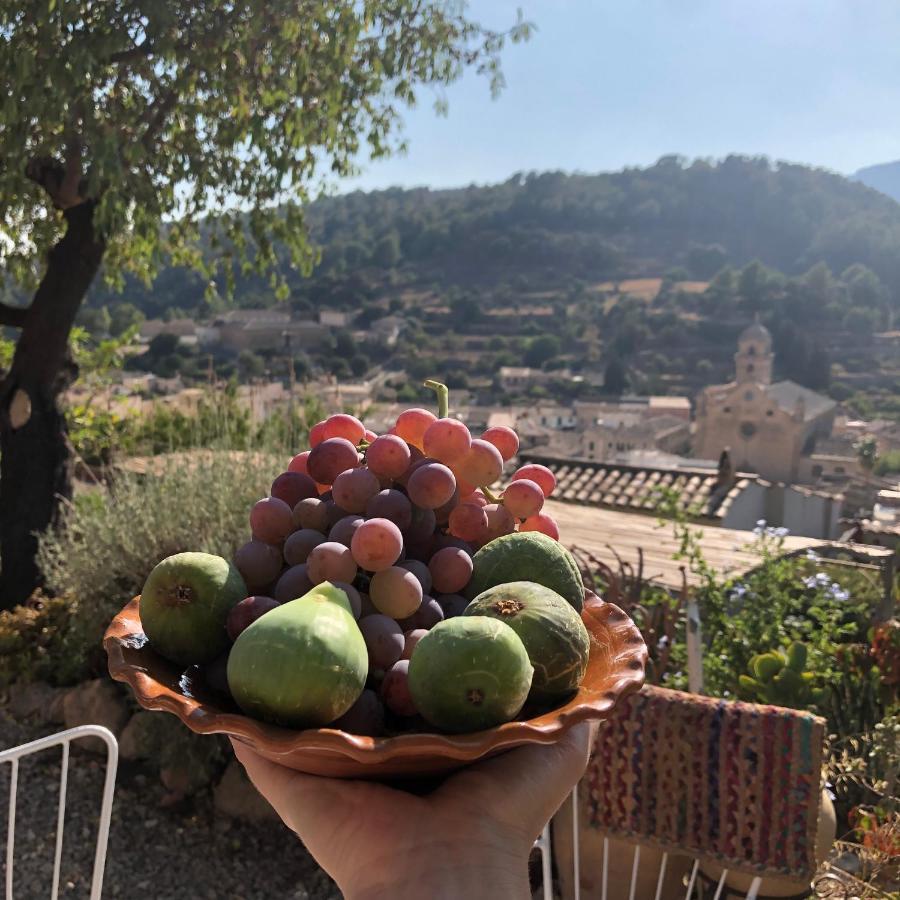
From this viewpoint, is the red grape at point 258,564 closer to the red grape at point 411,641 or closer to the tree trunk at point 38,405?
the red grape at point 411,641

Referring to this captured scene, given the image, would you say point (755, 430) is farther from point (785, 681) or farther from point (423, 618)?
point (423, 618)

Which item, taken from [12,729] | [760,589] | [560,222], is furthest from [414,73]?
[560,222]

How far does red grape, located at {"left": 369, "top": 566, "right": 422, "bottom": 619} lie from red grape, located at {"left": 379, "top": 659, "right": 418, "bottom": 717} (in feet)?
0.23

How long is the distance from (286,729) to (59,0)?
12.1 feet

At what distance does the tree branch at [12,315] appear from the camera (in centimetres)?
434

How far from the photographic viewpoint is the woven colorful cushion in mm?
1501

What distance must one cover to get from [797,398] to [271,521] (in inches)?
1601

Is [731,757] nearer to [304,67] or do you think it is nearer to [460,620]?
[460,620]

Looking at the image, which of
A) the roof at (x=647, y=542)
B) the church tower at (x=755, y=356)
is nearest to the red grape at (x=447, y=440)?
the roof at (x=647, y=542)

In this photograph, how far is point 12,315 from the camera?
14.3 ft

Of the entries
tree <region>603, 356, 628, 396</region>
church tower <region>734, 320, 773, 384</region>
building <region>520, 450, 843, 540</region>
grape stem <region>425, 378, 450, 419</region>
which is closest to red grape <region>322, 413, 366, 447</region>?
grape stem <region>425, 378, 450, 419</region>

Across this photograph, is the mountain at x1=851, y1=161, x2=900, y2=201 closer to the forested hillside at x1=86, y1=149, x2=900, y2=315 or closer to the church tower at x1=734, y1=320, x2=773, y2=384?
the forested hillside at x1=86, y1=149, x2=900, y2=315

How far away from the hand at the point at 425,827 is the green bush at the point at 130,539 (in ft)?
8.53

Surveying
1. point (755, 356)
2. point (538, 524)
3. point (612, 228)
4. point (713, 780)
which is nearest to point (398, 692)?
point (538, 524)
